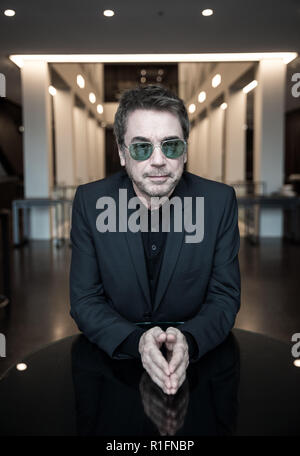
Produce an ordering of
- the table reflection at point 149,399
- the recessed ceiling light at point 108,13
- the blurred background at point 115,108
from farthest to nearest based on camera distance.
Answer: the recessed ceiling light at point 108,13
the blurred background at point 115,108
the table reflection at point 149,399

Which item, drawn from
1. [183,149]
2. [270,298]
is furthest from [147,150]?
[270,298]

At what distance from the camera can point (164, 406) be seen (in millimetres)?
1000

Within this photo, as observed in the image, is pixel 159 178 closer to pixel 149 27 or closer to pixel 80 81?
pixel 149 27

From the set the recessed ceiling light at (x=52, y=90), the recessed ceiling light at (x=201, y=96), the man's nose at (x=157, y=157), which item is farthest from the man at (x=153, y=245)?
the recessed ceiling light at (x=201, y=96)

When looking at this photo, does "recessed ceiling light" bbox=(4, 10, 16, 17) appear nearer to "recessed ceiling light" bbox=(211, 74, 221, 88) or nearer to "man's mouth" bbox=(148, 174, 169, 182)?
"man's mouth" bbox=(148, 174, 169, 182)

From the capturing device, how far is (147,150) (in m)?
1.42

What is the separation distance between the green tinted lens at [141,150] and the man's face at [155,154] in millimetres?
13

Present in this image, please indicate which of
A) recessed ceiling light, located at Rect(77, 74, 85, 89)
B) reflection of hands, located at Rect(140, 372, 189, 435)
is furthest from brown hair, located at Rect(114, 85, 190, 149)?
recessed ceiling light, located at Rect(77, 74, 85, 89)

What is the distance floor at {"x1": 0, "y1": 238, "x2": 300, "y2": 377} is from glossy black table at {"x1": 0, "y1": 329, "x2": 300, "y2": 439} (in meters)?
1.75

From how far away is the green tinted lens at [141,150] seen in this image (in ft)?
4.66

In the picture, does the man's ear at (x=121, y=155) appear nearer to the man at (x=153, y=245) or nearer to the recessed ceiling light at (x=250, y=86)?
the man at (x=153, y=245)

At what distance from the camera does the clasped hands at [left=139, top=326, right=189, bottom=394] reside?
1.08 metres

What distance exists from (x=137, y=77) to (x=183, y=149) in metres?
18.8
